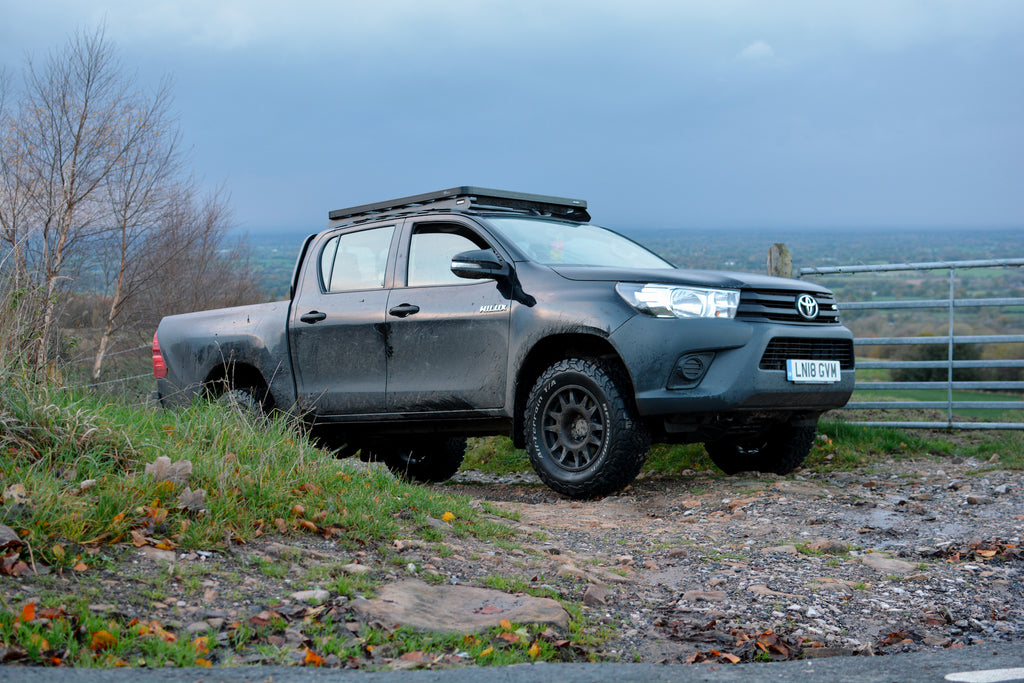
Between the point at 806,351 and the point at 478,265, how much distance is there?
2237 millimetres

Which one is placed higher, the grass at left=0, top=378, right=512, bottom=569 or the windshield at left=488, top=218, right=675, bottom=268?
the windshield at left=488, top=218, right=675, bottom=268

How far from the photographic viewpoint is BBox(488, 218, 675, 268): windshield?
680cm

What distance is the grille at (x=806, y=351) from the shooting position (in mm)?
6102

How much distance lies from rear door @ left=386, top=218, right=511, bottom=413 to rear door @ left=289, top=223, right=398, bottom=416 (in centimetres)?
15

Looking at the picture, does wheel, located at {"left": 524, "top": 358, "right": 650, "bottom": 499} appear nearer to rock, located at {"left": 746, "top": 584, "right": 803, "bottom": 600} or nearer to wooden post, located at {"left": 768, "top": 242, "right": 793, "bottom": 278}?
rock, located at {"left": 746, "top": 584, "right": 803, "bottom": 600}

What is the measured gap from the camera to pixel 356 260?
7613 millimetres

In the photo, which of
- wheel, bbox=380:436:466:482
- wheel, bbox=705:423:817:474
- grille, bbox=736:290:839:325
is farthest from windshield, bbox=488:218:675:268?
wheel, bbox=380:436:466:482

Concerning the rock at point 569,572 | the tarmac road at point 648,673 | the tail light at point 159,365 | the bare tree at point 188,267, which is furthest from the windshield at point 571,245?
the bare tree at point 188,267

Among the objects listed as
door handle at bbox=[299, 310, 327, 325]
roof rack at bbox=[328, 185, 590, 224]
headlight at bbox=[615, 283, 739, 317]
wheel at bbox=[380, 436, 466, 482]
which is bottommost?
wheel at bbox=[380, 436, 466, 482]

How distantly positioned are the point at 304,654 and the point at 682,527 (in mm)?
3204

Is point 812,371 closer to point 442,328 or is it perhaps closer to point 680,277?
point 680,277

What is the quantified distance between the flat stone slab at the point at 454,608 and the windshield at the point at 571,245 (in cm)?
314

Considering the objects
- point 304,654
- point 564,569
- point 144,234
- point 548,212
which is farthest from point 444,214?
point 144,234

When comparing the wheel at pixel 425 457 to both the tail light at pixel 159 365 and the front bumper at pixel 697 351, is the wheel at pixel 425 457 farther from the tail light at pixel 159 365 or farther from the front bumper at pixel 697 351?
the front bumper at pixel 697 351
